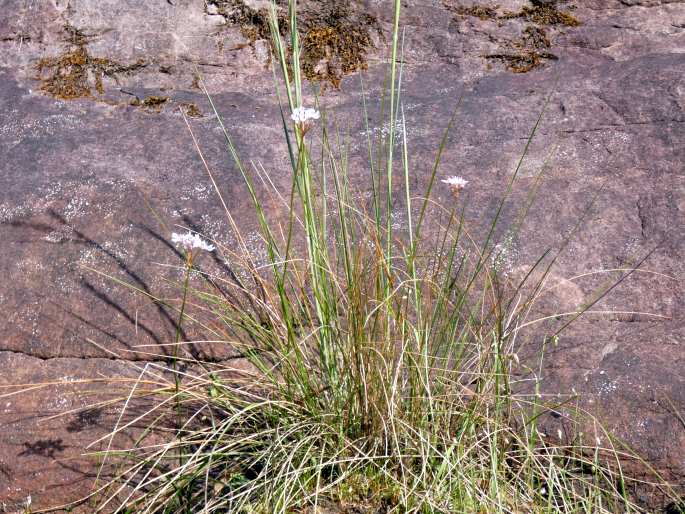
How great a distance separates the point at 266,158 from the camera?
272cm

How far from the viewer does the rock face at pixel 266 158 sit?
86.4 inches

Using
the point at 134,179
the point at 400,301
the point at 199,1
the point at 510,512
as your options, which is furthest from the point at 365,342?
the point at 199,1

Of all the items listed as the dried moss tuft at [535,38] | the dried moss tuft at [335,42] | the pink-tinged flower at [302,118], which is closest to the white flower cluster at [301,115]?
the pink-tinged flower at [302,118]

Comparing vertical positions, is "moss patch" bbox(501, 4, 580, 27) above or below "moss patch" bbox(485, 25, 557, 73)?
above

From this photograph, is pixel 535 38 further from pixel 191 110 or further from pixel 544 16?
pixel 191 110

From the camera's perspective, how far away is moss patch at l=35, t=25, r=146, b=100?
2.99m

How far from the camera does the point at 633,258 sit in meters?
Result: 2.39

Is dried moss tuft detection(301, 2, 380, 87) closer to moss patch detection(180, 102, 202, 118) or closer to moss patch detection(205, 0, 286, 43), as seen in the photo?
moss patch detection(205, 0, 286, 43)

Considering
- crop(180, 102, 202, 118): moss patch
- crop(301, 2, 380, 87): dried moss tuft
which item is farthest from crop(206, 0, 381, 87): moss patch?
crop(180, 102, 202, 118): moss patch

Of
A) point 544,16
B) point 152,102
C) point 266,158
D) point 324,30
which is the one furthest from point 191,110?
point 544,16

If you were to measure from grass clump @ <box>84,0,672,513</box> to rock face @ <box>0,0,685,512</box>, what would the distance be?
168 millimetres

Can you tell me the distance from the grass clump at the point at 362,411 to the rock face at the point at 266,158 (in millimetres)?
168

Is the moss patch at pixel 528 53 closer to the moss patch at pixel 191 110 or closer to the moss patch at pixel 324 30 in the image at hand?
the moss patch at pixel 324 30

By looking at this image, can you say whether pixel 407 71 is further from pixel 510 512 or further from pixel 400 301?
pixel 510 512
